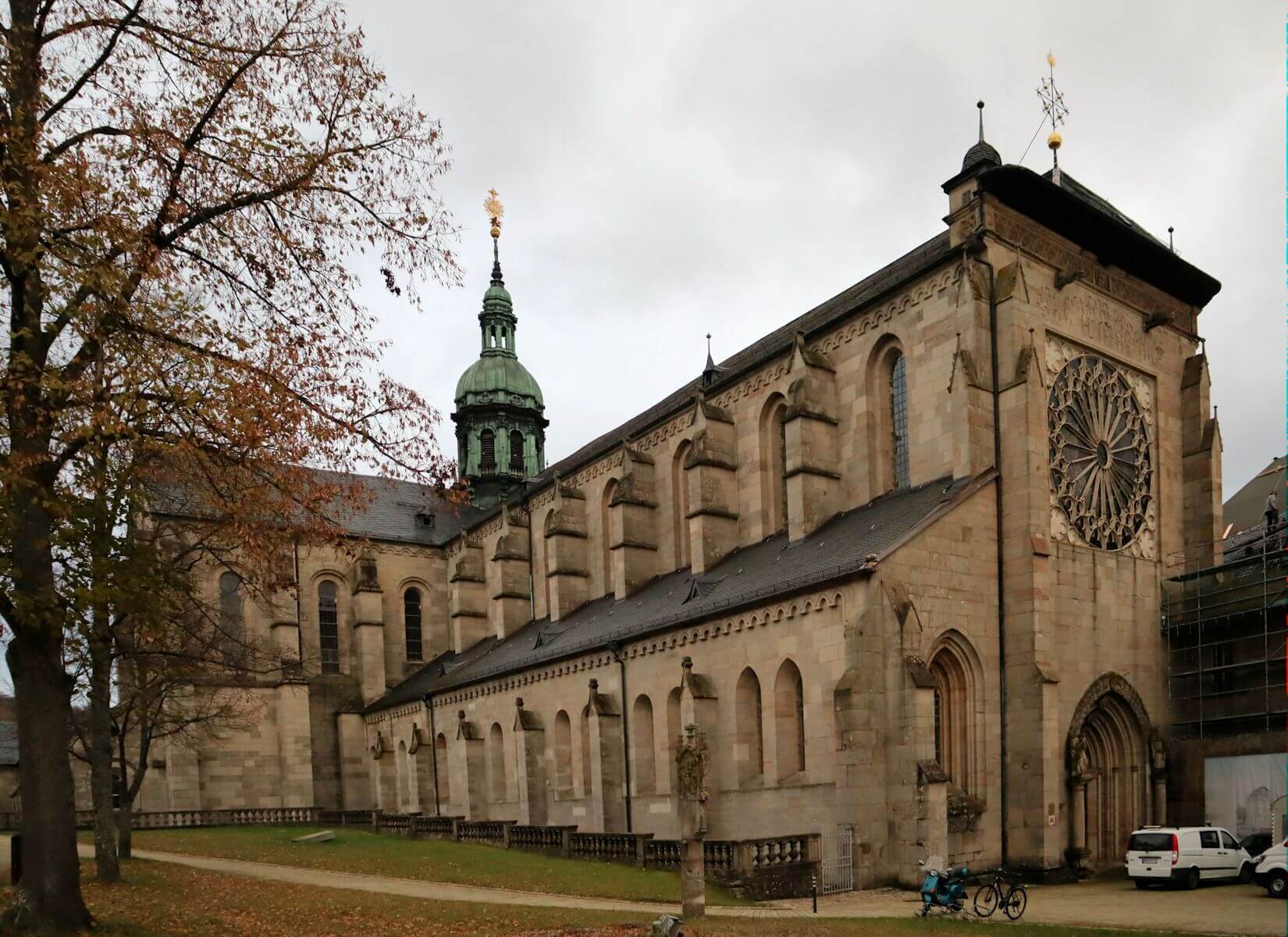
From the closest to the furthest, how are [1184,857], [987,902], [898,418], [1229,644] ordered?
[987,902]
[1184,857]
[1229,644]
[898,418]

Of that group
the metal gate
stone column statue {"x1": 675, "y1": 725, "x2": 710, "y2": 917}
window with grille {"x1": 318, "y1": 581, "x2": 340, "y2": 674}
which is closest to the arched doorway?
the metal gate

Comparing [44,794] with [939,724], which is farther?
[939,724]

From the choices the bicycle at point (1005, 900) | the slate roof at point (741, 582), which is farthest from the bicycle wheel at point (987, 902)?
the slate roof at point (741, 582)

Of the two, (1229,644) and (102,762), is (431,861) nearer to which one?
(102,762)

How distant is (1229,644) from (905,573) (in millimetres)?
10360

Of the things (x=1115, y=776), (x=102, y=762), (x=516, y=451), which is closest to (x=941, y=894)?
(x=1115, y=776)

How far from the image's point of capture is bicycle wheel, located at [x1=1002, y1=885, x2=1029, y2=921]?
679 inches

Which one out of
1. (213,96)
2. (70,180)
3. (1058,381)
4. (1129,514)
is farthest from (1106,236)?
(70,180)

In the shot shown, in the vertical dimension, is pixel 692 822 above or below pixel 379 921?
above

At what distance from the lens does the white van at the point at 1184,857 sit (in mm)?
21250

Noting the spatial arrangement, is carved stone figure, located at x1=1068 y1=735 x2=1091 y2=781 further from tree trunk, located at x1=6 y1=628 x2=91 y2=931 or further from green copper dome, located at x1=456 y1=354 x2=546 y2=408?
green copper dome, located at x1=456 y1=354 x2=546 y2=408

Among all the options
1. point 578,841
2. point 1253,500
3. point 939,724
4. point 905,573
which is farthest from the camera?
point 1253,500

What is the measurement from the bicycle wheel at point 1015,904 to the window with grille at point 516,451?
41450 millimetres

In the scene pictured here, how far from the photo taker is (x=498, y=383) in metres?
57.0
